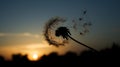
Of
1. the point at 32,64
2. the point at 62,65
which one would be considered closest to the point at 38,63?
the point at 32,64

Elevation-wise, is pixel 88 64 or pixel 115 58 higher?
pixel 88 64

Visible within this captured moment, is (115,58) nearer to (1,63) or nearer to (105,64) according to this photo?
(105,64)

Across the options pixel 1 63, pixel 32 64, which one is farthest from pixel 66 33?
pixel 1 63

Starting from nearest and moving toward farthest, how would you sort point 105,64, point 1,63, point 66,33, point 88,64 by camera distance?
1. point 105,64
2. point 66,33
3. point 88,64
4. point 1,63

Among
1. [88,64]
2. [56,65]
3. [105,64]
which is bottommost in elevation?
[105,64]

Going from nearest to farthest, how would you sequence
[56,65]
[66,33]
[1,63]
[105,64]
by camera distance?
[105,64] → [66,33] → [56,65] → [1,63]

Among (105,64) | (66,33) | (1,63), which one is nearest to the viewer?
(105,64)

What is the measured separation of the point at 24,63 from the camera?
176 feet

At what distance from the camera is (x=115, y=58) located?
36.9m

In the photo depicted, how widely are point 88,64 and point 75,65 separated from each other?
350 centimetres

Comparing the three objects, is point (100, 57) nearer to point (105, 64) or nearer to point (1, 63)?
point (105, 64)

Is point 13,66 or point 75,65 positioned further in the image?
point 13,66

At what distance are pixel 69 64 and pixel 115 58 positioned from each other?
13060mm

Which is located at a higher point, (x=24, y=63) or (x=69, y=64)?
(x=24, y=63)
